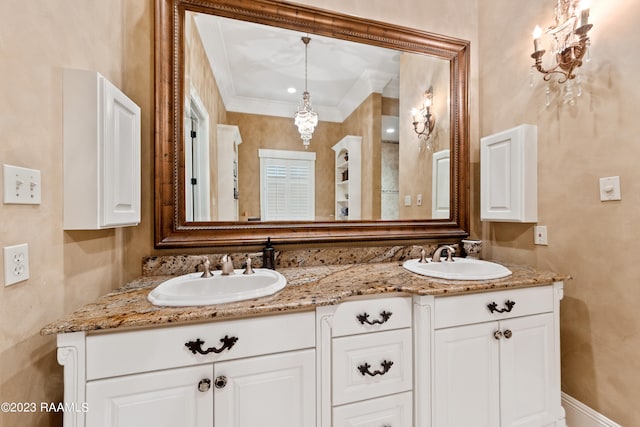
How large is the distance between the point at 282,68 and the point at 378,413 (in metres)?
1.86

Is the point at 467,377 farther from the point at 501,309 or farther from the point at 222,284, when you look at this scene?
the point at 222,284

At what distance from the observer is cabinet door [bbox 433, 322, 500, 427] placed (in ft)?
3.91

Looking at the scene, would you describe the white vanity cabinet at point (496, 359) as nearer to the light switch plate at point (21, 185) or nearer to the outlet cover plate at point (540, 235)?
the outlet cover plate at point (540, 235)

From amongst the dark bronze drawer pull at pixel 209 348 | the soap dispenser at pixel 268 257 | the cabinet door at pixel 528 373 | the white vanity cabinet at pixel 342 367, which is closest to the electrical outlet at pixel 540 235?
the white vanity cabinet at pixel 342 367

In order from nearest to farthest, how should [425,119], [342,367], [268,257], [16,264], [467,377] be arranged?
[16,264], [342,367], [467,377], [268,257], [425,119]

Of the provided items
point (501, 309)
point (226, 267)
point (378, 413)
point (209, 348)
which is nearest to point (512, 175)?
point (501, 309)

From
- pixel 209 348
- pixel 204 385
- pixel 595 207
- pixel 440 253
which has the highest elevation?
pixel 595 207

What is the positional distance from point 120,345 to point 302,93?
1.51 meters

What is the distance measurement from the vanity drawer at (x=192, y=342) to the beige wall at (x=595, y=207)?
1.47 m

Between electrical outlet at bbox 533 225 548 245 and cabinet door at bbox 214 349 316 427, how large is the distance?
153 cm

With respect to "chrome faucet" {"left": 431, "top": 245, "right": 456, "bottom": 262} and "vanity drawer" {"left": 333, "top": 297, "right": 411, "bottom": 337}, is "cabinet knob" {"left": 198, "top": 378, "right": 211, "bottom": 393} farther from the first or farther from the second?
"chrome faucet" {"left": 431, "top": 245, "right": 456, "bottom": 262}

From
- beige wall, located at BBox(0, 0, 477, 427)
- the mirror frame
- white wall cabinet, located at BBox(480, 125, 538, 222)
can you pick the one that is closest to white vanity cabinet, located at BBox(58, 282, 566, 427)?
beige wall, located at BBox(0, 0, 477, 427)

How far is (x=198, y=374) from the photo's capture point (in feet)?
3.02

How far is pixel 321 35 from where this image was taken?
1.67m
